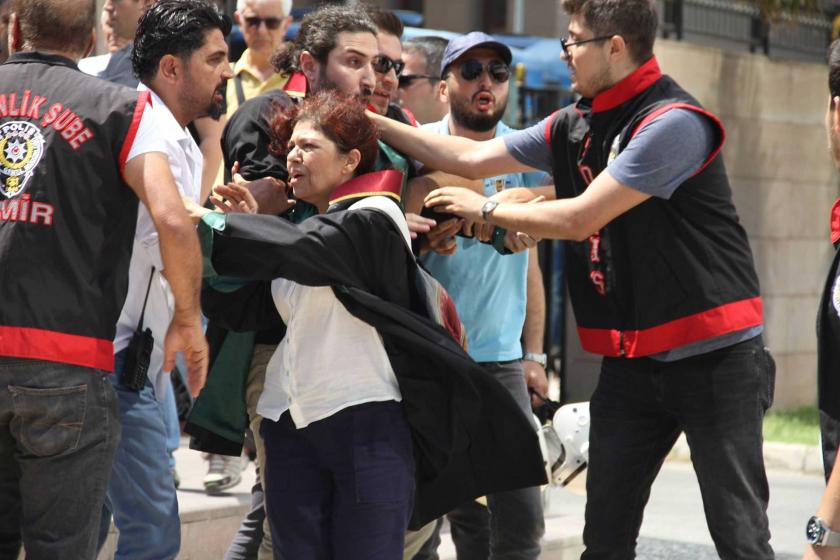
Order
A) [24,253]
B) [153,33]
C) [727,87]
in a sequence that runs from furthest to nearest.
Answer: [727,87]
[153,33]
[24,253]

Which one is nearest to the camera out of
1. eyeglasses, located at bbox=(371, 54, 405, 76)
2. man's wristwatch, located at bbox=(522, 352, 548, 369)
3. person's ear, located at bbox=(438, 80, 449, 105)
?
eyeglasses, located at bbox=(371, 54, 405, 76)

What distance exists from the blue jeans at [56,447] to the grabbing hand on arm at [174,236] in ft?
0.91

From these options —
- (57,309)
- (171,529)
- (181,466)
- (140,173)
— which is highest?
(140,173)

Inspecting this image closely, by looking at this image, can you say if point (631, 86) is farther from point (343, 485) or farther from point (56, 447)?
point (56, 447)

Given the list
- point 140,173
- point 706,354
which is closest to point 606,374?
point 706,354

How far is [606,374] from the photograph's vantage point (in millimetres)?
4566

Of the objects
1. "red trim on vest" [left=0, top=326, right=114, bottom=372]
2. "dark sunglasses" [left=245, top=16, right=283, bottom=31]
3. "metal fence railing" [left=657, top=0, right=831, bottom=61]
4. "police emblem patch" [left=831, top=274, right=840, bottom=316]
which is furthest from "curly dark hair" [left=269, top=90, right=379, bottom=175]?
"metal fence railing" [left=657, top=0, right=831, bottom=61]

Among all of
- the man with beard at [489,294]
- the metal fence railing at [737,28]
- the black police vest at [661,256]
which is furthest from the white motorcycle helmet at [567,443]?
the metal fence railing at [737,28]

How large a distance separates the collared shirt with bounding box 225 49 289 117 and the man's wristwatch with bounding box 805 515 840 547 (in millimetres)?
3905

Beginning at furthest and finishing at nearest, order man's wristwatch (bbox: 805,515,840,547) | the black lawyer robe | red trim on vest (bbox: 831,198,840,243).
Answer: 1. the black lawyer robe
2. red trim on vest (bbox: 831,198,840,243)
3. man's wristwatch (bbox: 805,515,840,547)

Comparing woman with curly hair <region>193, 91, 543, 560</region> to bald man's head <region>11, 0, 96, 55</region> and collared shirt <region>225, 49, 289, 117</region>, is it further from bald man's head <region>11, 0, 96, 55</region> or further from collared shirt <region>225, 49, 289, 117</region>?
collared shirt <region>225, 49, 289, 117</region>

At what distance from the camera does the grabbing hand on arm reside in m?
3.60

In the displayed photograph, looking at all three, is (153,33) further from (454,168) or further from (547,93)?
(547,93)

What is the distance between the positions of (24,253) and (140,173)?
0.35 metres
